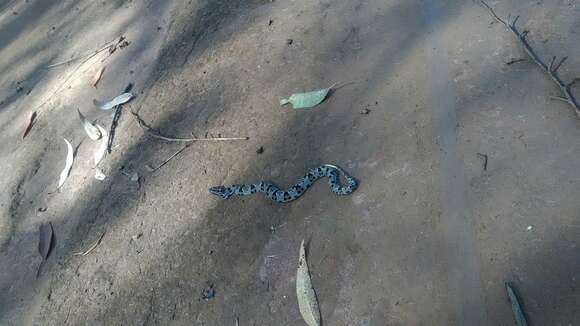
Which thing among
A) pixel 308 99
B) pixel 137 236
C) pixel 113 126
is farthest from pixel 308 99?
pixel 113 126

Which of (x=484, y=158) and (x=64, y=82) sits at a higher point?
(x=64, y=82)

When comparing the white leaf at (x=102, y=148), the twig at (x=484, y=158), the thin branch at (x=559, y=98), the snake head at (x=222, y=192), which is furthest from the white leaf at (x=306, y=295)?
the white leaf at (x=102, y=148)

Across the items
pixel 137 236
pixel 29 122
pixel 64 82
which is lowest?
pixel 137 236

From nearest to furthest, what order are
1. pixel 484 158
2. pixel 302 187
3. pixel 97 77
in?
pixel 484 158, pixel 302 187, pixel 97 77

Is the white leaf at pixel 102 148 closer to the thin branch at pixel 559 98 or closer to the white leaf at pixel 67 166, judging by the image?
the white leaf at pixel 67 166

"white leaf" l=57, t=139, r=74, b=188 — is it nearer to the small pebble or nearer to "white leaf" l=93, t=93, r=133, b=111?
"white leaf" l=93, t=93, r=133, b=111

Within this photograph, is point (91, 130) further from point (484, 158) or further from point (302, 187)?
point (484, 158)
